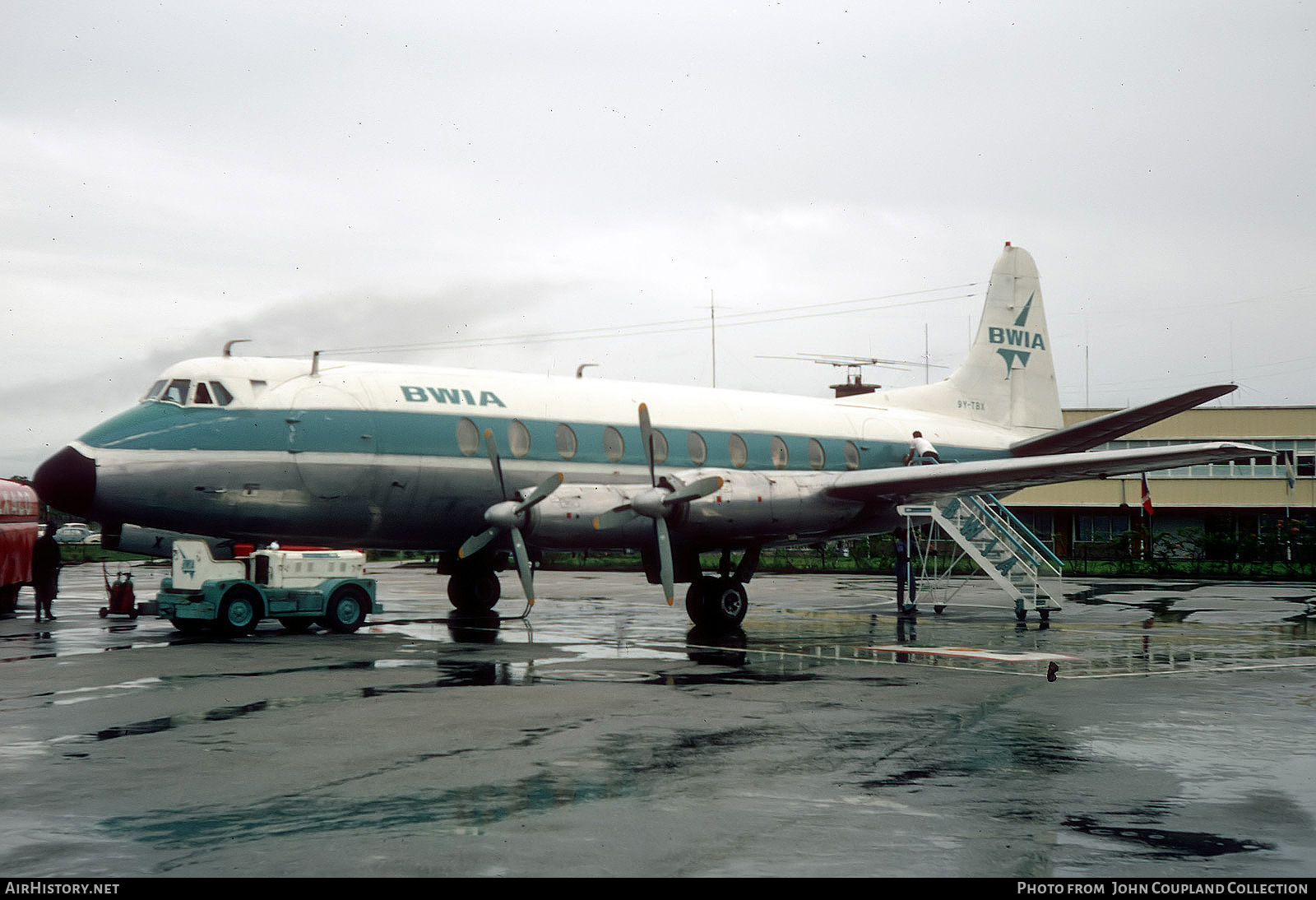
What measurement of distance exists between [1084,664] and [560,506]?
30.2ft

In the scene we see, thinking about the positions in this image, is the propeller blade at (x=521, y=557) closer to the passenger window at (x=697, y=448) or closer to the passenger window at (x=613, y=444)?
the passenger window at (x=613, y=444)

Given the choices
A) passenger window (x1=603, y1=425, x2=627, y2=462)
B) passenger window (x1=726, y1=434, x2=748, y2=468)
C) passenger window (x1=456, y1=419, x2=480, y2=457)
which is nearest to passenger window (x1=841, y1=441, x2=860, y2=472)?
passenger window (x1=726, y1=434, x2=748, y2=468)

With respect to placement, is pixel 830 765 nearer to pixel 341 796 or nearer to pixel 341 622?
pixel 341 796

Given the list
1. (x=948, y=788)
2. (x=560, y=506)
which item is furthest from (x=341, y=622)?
(x=948, y=788)

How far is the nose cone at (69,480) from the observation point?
62.5ft

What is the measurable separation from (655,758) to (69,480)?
13.5 meters

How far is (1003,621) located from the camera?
1003 inches

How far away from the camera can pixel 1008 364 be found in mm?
31594

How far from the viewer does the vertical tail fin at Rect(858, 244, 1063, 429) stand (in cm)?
3106

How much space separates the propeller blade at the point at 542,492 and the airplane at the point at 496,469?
0.05 m

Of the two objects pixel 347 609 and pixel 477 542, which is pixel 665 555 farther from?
pixel 347 609

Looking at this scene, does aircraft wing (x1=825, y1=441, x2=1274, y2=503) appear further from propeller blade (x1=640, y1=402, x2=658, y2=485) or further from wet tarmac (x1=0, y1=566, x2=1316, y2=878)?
propeller blade (x1=640, y1=402, x2=658, y2=485)

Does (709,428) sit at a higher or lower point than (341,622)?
higher

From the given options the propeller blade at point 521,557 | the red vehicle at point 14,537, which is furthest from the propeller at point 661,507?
the red vehicle at point 14,537
